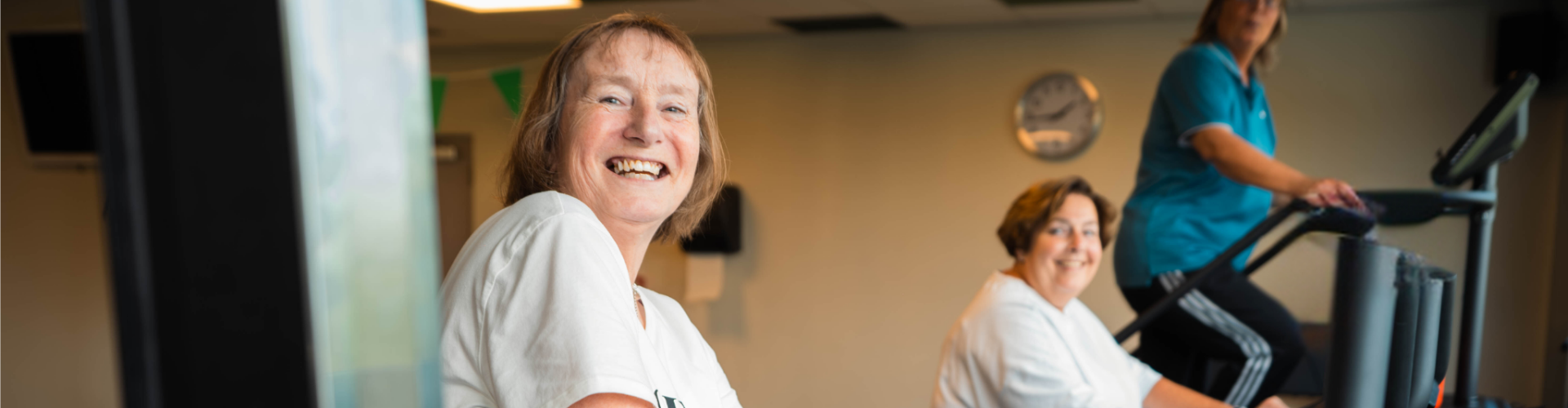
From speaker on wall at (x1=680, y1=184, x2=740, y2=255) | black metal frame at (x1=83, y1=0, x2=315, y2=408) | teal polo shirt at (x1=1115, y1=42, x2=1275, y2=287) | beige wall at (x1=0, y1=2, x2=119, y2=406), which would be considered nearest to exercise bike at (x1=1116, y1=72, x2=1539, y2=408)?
teal polo shirt at (x1=1115, y1=42, x2=1275, y2=287)

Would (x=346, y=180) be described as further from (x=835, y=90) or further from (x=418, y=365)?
(x=835, y=90)

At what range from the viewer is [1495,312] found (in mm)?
4164

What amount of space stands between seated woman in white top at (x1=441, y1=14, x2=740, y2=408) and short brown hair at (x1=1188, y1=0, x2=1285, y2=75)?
157 centimetres

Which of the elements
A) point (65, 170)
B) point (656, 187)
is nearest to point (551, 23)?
point (65, 170)

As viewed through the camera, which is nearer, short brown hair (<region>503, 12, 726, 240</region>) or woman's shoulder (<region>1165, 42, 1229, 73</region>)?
short brown hair (<region>503, 12, 726, 240</region>)

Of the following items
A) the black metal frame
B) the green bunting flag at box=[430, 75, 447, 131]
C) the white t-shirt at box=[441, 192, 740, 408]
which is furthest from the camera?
the green bunting flag at box=[430, 75, 447, 131]

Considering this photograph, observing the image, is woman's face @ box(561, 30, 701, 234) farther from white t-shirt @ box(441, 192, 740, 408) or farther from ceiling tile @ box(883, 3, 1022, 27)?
ceiling tile @ box(883, 3, 1022, 27)

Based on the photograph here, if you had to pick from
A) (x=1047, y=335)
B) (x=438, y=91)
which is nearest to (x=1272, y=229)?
(x=1047, y=335)

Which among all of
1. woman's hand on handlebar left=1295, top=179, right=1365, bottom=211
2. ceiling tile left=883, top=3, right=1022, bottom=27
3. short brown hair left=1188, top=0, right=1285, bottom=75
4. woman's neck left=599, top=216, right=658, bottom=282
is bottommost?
woman's hand on handlebar left=1295, top=179, right=1365, bottom=211

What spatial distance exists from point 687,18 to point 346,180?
450 cm

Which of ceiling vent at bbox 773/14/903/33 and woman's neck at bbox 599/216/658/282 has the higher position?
ceiling vent at bbox 773/14/903/33

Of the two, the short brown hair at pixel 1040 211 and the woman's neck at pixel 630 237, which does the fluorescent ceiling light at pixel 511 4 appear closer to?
the short brown hair at pixel 1040 211

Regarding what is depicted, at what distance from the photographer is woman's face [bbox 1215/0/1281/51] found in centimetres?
216

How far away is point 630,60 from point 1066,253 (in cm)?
152
